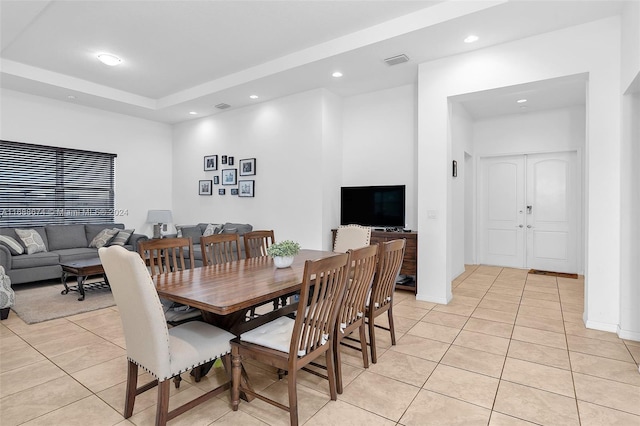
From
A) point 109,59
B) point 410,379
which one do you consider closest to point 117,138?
point 109,59

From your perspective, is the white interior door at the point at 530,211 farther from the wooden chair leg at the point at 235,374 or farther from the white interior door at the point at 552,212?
the wooden chair leg at the point at 235,374

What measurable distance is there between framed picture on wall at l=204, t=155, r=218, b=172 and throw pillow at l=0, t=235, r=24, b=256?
10.1 feet

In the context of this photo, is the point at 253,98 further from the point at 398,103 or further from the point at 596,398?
the point at 596,398

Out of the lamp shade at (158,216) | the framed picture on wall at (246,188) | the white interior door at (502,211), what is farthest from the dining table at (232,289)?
the white interior door at (502,211)

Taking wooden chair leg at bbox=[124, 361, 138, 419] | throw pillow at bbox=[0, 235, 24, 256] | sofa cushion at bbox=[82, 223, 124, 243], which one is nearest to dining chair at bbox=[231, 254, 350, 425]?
wooden chair leg at bbox=[124, 361, 138, 419]

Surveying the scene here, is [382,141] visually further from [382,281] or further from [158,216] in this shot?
[158,216]

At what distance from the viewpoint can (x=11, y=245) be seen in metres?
4.75

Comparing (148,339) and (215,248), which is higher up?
(215,248)

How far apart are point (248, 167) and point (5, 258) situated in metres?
3.52

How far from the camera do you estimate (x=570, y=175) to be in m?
5.90

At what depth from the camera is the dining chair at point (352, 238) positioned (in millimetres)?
3820

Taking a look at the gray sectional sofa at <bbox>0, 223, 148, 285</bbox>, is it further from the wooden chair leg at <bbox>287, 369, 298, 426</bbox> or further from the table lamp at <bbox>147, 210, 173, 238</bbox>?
the wooden chair leg at <bbox>287, 369, 298, 426</bbox>

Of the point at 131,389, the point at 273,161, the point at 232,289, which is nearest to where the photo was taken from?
the point at 131,389

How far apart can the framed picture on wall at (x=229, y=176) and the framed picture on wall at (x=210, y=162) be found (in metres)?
0.27
